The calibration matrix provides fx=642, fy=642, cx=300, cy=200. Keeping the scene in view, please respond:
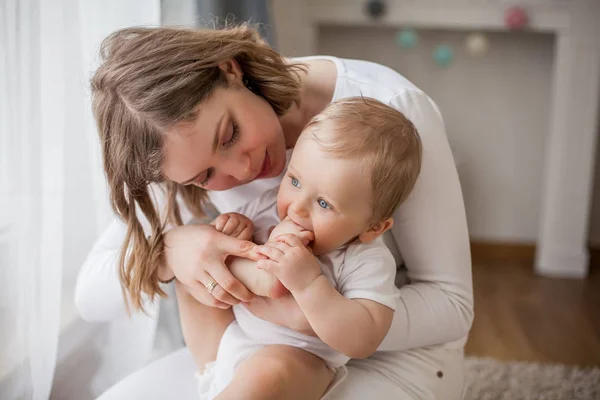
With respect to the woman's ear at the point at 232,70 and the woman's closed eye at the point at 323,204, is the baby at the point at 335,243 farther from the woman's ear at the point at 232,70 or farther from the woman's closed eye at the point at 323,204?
the woman's ear at the point at 232,70

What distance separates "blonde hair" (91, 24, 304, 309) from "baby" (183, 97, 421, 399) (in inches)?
6.9

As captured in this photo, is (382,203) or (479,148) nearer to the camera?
(382,203)

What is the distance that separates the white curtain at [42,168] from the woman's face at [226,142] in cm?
29

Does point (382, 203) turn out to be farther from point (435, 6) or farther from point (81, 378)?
point (435, 6)

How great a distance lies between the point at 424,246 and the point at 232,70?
479 mm

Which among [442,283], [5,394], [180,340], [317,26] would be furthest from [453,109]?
[5,394]

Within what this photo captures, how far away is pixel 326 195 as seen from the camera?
104cm

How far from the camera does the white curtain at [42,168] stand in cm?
113

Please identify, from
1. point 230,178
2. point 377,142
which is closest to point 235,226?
point 230,178

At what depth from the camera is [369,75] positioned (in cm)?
129

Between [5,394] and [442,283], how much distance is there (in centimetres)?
84

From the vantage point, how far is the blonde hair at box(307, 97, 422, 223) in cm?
103

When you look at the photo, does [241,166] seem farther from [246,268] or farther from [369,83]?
[369,83]

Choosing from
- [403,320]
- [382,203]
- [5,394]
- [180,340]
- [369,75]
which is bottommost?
[180,340]
